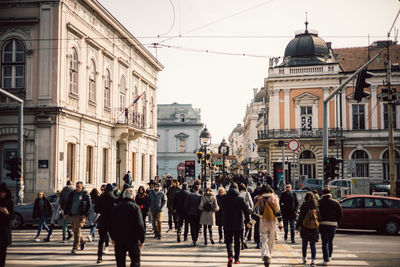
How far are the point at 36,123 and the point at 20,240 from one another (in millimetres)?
9329

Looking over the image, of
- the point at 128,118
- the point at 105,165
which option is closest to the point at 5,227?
the point at 105,165

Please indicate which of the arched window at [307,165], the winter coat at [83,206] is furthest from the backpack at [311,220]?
the arched window at [307,165]

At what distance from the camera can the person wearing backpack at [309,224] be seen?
10055 millimetres

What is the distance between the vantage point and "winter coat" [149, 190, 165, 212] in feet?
47.0

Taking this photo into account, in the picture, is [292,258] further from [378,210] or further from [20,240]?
[20,240]

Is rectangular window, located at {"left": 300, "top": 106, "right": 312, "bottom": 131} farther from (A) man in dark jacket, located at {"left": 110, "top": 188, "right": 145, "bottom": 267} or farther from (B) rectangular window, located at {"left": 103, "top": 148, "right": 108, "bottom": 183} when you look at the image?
(A) man in dark jacket, located at {"left": 110, "top": 188, "right": 145, "bottom": 267}

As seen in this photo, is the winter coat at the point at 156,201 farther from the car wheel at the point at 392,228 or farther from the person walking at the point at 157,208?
the car wheel at the point at 392,228

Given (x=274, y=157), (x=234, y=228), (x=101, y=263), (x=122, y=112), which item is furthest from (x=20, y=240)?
(x=274, y=157)

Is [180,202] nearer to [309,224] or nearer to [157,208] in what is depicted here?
[157,208]

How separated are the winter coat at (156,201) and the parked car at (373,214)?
7.04m

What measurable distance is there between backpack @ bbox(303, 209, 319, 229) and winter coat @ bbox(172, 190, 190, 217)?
4754mm

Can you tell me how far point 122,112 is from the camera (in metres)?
31.9

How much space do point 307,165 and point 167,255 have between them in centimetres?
3984

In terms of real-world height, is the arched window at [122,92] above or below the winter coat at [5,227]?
above
